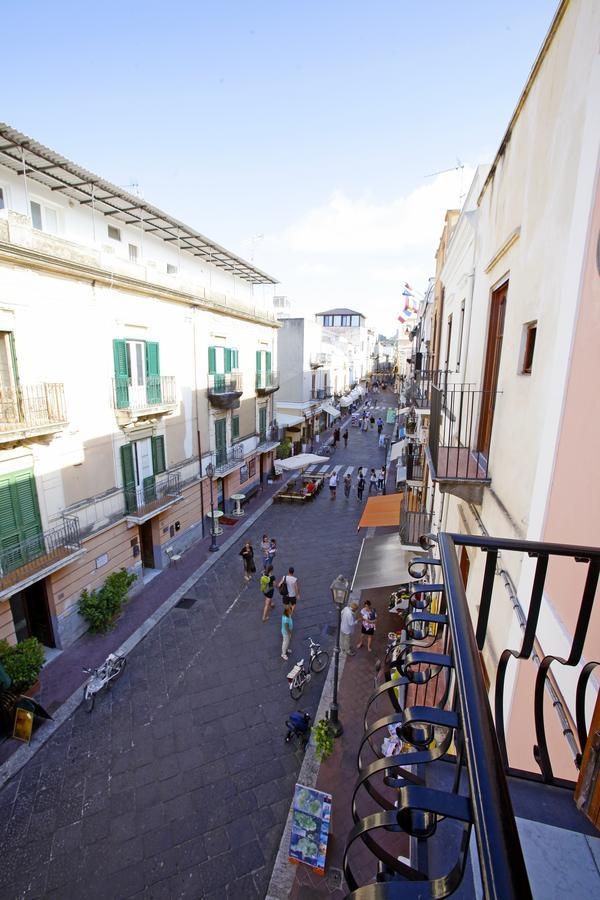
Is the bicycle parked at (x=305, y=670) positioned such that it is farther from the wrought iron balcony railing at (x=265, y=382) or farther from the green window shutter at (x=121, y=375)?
the wrought iron balcony railing at (x=265, y=382)

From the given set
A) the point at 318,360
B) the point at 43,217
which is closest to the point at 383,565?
the point at 43,217

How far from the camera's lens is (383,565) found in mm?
10898

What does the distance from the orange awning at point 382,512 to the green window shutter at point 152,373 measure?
7717 mm

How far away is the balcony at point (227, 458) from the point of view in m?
18.1

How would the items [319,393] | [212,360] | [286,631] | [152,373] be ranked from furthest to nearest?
1. [319,393]
2. [212,360]
3. [152,373]
4. [286,631]

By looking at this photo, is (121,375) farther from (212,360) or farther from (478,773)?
(478,773)

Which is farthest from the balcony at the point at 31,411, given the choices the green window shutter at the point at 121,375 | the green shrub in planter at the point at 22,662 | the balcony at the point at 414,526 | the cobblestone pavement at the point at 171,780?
the balcony at the point at 414,526

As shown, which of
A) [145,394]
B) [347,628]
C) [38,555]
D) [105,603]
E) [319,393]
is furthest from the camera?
[319,393]

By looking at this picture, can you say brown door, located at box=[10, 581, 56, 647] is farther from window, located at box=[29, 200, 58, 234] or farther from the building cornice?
window, located at box=[29, 200, 58, 234]

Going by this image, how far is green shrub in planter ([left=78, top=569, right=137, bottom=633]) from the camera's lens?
35.6ft

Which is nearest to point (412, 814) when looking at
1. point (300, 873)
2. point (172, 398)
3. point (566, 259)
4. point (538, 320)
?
point (566, 259)

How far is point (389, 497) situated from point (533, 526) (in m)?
13.4

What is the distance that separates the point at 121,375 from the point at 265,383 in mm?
11503

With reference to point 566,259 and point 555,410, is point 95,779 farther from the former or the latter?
point 566,259
